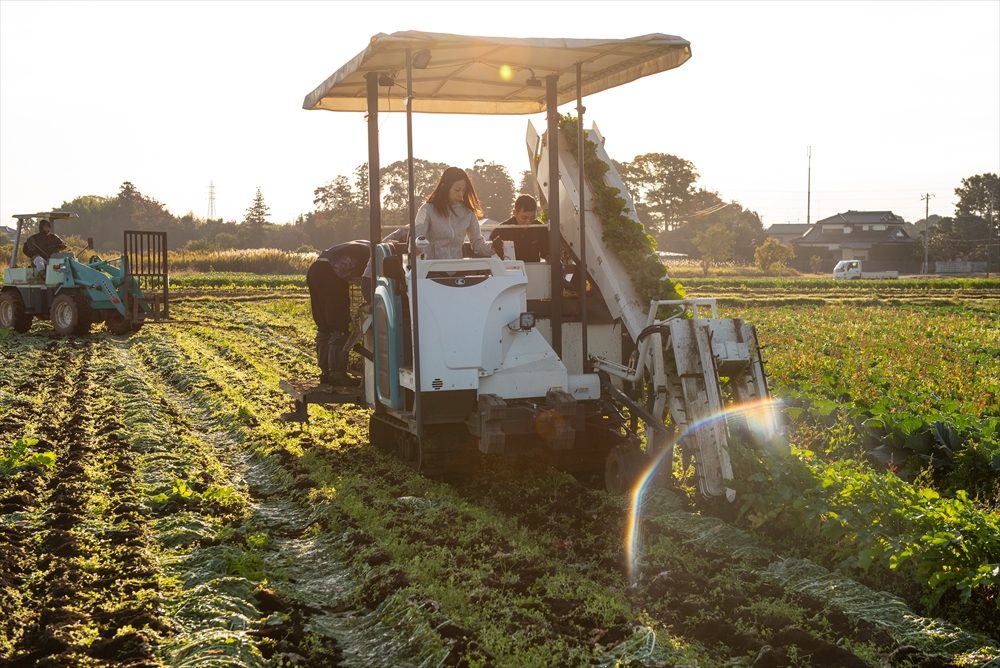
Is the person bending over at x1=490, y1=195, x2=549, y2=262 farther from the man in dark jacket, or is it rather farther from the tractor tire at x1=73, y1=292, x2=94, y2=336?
the tractor tire at x1=73, y1=292, x2=94, y2=336

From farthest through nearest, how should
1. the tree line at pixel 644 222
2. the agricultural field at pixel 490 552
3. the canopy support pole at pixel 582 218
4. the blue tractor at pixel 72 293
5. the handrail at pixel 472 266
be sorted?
the tree line at pixel 644 222 < the blue tractor at pixel 72 293 < the canopy support pole at pixel 582 218 < the handrail at pixel 472 266 < the agricultural field at pixel 490 552

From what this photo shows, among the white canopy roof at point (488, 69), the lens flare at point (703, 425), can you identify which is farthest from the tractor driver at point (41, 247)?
the lens flare at point (703, 425)

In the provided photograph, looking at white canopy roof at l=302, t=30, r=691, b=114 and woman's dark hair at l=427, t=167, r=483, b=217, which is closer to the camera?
white canopy roof at l=302, t=30, r=691, b=114

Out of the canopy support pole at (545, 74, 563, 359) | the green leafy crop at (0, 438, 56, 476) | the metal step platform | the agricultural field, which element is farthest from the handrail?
the green leafy crop at (0, 438, 56, 476)

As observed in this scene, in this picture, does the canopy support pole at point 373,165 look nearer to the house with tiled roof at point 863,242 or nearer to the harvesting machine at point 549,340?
the harvesting machine at point 549,340

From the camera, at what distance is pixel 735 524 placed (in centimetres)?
588

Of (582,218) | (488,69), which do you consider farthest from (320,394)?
(488,69)

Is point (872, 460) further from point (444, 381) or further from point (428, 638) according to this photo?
point (428, 638)

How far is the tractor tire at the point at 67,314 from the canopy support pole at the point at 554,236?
45.5ft

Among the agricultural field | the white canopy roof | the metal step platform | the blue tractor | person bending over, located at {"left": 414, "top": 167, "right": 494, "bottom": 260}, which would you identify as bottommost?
the agricultural field

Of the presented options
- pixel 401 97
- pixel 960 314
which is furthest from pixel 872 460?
pixel 960 314

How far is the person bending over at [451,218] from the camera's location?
714cm

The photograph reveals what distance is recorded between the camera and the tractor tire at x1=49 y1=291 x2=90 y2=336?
1803cm

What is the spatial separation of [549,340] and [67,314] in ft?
46.3
